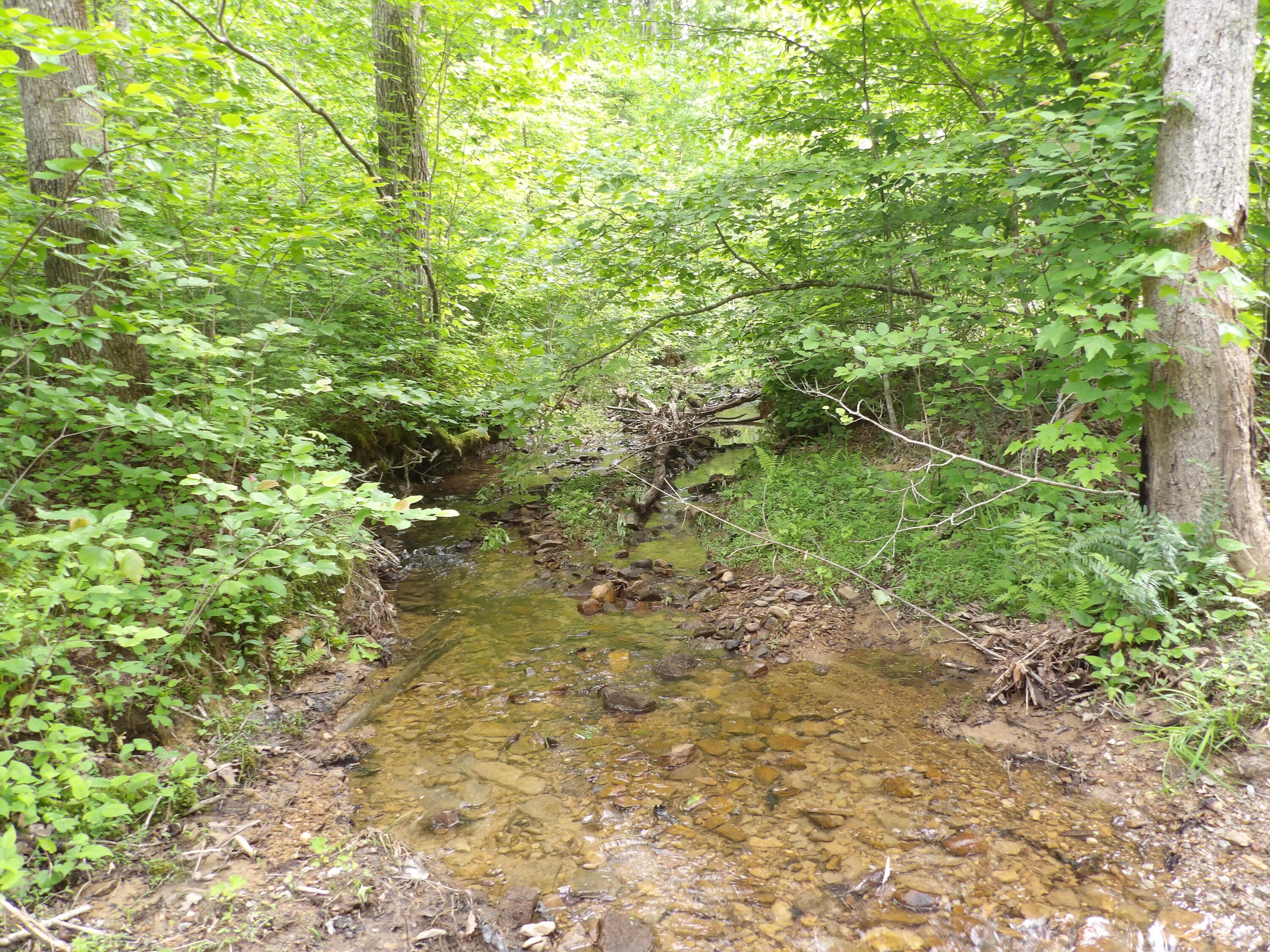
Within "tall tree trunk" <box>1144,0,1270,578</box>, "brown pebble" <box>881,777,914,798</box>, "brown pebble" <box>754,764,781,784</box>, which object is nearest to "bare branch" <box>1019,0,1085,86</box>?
"tall tree trunk" <box>1144,0,1270,578</box>

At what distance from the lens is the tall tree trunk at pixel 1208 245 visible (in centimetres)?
335

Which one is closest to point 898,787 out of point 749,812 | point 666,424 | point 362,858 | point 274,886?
Result: point 749,812

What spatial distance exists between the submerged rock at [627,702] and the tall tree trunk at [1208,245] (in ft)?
12.0

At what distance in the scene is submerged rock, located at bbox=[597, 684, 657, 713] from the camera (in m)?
4.27

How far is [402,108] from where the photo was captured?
332 inches

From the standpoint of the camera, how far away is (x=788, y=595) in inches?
221

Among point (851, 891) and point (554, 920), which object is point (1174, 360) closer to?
point (851, 891)

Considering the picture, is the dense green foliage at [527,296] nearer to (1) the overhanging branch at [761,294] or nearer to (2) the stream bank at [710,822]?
(1) the overhanging branch at [761,294]

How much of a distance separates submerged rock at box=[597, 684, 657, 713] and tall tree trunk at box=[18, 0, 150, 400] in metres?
3.79

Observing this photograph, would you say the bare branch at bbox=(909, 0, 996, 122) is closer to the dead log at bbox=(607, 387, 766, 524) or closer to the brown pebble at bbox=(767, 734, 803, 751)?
the dead log at bbox=(607, 387, 766, 524)

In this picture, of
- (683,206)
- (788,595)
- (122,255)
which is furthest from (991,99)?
(122,255)

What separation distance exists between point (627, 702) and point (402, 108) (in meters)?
8.68

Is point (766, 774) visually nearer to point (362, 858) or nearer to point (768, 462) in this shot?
point (362, 858)

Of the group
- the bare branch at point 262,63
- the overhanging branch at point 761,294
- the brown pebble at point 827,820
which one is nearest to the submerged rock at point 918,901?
the brown pebble at point 827,820
